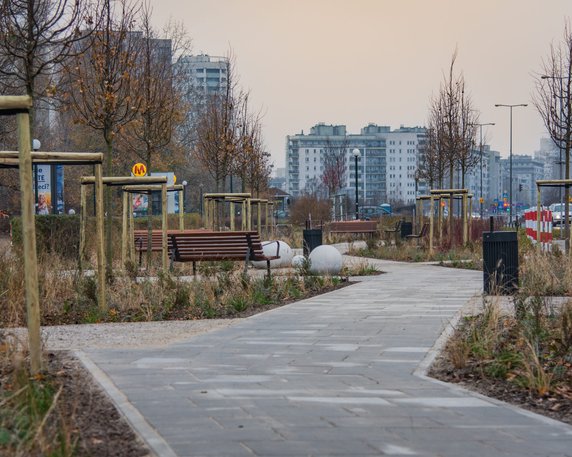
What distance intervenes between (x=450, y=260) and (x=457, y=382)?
1648 cm

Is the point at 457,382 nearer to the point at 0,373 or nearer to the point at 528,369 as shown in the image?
the point at 528,369

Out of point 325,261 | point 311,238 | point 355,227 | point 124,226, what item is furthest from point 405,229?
point 325,261

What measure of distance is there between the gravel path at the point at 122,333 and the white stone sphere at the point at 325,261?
22.5 ft

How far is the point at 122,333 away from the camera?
1030 centimetres

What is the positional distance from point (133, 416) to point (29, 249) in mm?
1665

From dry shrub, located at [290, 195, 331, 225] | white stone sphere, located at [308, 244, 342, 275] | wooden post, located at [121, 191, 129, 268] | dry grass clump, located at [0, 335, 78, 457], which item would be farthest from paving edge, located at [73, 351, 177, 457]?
dry shrub, located at [290, 195, 331, 225]

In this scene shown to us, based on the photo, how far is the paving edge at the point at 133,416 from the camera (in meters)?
5.09

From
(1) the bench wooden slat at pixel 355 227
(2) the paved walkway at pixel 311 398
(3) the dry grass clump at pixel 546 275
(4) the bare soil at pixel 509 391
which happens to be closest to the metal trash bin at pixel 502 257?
(3) the dry grass clump at pixel 546 275

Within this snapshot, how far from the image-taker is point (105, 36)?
1895cm

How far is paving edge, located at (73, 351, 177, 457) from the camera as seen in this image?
16.7ft

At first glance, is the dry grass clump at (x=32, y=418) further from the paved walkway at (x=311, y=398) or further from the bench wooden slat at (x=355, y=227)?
the bench wooden slat at (x=355, y=227)

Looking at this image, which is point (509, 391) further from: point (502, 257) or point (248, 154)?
point (248, 154)

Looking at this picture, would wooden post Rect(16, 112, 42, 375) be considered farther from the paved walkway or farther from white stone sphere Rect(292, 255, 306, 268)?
white stone sphere Rect(292, 255, 306, 268)

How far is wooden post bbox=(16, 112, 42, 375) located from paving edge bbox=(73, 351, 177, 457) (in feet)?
1.66
